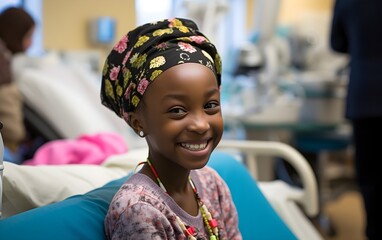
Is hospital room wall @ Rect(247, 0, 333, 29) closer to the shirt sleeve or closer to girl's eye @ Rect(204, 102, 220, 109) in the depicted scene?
girl's eye @ Rect(204, 102, 220, 109)

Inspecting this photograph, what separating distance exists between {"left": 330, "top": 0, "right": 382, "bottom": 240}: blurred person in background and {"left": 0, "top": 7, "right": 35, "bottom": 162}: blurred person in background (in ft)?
4.69

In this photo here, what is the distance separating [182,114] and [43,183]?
0.39 meters

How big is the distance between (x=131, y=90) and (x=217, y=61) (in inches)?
7.2

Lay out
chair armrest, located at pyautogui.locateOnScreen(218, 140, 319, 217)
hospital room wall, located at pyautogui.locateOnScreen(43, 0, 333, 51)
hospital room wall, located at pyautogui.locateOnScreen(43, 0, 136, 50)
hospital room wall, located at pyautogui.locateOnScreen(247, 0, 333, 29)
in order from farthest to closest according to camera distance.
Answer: hospital room wall, located at pyautogui.locateOnScreen(247, 0, 333, 29) → chair armrest, located at pyautogui.locateOnScreen(218, 140, 319, 217) → hospital room wall, located at pyautogui.locateOnScreen(43, 0, 136, 50) → hospital room wall, located at pyautogui.locateOnScreen(43, 0, 333, 51)

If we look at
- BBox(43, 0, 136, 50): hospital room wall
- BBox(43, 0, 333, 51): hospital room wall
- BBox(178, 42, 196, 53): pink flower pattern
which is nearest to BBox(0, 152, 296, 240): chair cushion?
BBox(178, 42, 196, 53): pink flower pattern

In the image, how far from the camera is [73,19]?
253 cm

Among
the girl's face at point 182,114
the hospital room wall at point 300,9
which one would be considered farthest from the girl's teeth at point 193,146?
the hospital room wall at point 300,9

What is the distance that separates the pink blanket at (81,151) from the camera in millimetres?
1521

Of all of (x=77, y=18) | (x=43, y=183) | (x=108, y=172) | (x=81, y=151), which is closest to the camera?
(x=43, y=183)

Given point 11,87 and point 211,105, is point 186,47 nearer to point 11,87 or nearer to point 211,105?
point 211,105

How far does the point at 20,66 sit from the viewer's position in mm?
2598

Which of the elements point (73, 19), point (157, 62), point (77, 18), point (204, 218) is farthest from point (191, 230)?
point (73, 19)

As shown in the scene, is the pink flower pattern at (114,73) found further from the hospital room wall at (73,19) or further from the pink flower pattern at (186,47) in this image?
the hospital room wall at (73,19)

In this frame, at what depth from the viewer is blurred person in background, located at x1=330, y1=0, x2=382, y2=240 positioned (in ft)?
6.88
